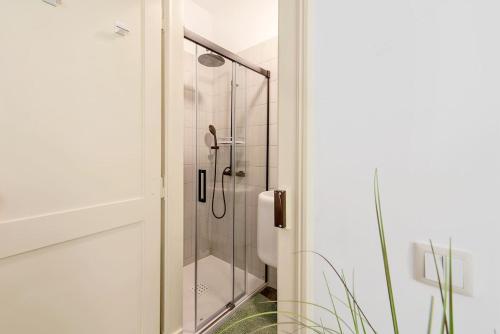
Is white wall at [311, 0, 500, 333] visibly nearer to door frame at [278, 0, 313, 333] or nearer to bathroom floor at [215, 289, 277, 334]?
door frame at [278, 0, 313, 333]

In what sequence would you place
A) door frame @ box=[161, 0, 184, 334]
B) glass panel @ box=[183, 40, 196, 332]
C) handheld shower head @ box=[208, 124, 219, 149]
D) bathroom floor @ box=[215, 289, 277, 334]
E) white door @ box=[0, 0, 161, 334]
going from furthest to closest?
handheld shower head @ box=[208, 124, 219, 149] < glass panel @ box=[183, 40, 196, 332] < bathroom floor @ box=[215, 289, 277, 334] < door frame @ box=[161, 0, 184, 334] < white door @ box=[0, 0, 161, 334]

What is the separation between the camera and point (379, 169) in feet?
1.94

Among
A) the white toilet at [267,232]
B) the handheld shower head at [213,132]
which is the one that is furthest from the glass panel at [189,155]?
the white toilet at [267,232]

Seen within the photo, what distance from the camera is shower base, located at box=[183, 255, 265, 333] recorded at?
1720 mm

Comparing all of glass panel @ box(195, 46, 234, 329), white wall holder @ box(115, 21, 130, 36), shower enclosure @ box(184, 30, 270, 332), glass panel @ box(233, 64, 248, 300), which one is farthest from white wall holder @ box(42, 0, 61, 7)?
glass panel @ box(233, 64, 248, 300)

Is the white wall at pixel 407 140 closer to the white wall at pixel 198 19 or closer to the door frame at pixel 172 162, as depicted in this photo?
the door frame at pixel 172 162

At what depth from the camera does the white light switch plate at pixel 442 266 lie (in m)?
0.49

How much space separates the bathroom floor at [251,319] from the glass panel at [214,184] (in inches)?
4.8

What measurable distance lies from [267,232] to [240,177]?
592 millimetres

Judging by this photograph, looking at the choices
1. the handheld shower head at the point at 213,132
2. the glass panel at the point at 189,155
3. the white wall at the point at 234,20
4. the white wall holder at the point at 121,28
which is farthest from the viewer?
the white wall at the point at 234,20

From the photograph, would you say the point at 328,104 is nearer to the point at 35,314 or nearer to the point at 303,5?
the point at 303,5

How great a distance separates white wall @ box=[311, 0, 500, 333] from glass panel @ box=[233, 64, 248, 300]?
135 cm

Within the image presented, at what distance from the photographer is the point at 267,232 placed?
1625 millimetres

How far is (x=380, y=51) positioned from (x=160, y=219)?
129cm
